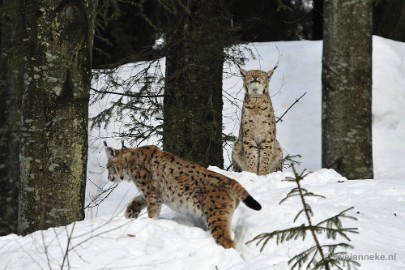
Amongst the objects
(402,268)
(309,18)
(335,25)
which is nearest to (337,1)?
(335,25)

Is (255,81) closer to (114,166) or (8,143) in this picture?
(114,166)

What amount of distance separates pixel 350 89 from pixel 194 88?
234cm

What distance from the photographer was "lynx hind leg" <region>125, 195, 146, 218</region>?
Answer: 7.66 m

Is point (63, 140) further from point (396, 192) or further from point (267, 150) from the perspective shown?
point (267, 150)

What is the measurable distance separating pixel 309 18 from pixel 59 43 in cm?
1746

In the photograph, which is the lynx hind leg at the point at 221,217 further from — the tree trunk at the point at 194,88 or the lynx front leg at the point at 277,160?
the tree trunk at the point at 194,88

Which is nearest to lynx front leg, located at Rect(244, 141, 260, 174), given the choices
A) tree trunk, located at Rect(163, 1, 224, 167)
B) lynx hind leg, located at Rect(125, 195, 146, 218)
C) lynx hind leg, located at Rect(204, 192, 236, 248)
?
tree trunk, located at Rect(163, 1, 224, 167)

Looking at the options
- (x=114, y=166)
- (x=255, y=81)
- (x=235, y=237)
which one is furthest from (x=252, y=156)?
(x=235, y=237)

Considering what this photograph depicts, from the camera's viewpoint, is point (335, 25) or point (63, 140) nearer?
point (63, 140)

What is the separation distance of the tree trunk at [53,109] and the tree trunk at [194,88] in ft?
12.1

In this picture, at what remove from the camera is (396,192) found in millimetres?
7809

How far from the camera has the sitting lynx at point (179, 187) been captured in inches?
263

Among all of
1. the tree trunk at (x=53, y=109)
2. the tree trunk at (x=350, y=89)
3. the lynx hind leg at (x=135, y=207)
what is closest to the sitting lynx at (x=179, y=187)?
the lynx hind leg at (x=135, y=207)

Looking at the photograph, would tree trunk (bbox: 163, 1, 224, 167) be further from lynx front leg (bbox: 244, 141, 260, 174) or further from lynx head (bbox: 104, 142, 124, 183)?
lynx head (bbox: 104, 142, 124, 183)
